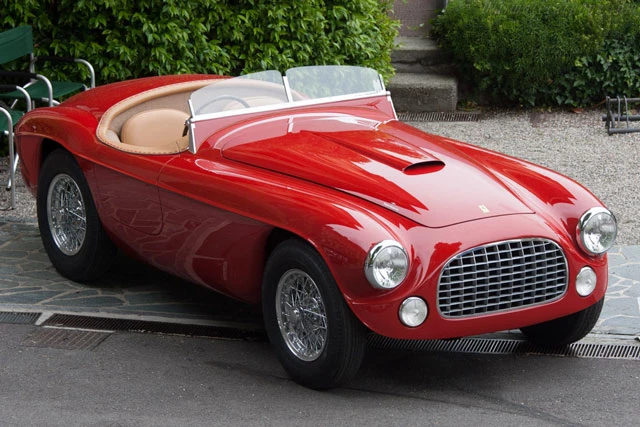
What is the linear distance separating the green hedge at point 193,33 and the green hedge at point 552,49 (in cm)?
160

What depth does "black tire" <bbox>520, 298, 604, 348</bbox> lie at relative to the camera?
15.9ft

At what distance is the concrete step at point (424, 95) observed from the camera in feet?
35.0

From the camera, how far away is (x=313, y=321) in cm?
446

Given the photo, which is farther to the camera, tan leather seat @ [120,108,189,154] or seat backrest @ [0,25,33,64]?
seat backrest @ [0,25,33,64]

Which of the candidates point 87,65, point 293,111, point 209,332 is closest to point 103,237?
point 209,332

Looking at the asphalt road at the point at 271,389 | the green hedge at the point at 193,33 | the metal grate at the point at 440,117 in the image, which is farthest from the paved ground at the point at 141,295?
the metal grate at the point at 440,117

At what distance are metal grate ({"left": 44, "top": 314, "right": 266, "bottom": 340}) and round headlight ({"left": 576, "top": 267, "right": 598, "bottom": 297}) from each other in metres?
1.64

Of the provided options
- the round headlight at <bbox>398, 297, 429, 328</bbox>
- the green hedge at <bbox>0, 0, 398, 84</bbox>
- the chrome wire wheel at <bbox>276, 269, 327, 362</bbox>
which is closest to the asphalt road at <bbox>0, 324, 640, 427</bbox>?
the chrome wire wheel at <bbox>276, 269, 327, 362</bbox>

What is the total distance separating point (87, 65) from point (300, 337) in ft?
15.9

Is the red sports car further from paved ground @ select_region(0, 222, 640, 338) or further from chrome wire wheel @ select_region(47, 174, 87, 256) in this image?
paved ground @ select_region(0, 222, 640, 338)

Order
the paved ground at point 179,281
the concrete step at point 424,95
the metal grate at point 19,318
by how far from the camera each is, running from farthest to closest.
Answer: the concrete step at point 424,95 → the paved ground at point 179,281 → the metal grate at point 19,318

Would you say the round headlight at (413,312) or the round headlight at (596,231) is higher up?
the round headlight at (596,231)

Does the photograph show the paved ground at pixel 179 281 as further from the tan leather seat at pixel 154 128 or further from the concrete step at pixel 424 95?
the concrete step at pixel 424 95

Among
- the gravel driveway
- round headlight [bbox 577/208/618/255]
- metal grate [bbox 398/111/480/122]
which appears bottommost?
the gravel driveway
